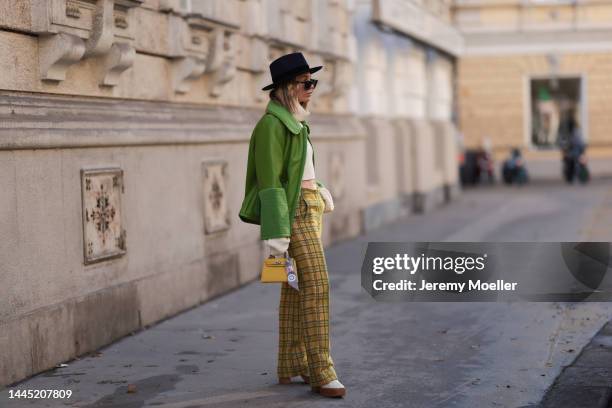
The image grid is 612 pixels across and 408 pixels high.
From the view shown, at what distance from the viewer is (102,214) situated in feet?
29.4

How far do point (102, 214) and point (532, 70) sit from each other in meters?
30.0

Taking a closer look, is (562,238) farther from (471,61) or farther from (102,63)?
(471,61)

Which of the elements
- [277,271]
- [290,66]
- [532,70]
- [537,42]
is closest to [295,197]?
[277,271]

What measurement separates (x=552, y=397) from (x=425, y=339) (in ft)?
7.00

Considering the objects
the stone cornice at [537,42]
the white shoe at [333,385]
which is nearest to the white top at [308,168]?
the white shoe at [333,385]

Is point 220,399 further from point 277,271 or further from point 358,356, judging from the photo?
point 358,356

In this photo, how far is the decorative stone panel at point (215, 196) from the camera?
1138 cm

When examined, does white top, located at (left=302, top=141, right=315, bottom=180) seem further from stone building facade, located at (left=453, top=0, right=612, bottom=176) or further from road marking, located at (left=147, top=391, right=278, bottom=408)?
stone building facade, located at (left=453, top=0, right=612, bottom=176)

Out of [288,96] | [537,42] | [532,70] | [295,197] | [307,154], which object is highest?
[537,42]

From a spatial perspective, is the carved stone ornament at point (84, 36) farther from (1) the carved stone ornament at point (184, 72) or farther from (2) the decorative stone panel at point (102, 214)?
(1) the carved stone ornament at point (184, 72)

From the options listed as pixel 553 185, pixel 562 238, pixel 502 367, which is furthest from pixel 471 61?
pixel 502 367

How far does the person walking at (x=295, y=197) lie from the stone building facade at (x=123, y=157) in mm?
→ 1586

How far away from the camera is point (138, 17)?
9.91 metres

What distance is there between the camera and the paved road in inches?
276
